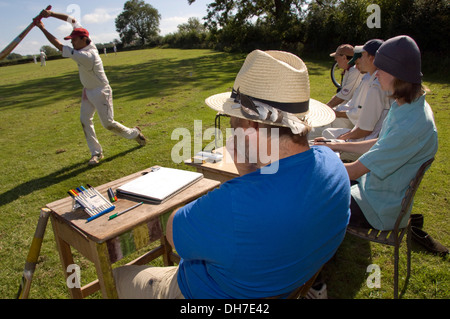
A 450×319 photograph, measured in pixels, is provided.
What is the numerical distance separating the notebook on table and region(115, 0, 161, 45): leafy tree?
92.6 metres

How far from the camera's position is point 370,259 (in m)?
3.36

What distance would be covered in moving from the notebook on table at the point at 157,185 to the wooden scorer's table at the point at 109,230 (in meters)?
0.05

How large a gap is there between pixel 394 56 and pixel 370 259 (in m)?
2.19

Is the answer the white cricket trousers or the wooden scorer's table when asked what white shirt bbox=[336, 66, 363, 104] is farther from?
the white cricket trousers

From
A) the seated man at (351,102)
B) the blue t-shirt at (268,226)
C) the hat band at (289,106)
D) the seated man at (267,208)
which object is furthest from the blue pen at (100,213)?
the seated man at (351,102)

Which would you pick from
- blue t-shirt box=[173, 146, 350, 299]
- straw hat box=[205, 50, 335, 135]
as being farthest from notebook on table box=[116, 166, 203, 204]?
straw hat box=[205, 50, 335, 135]

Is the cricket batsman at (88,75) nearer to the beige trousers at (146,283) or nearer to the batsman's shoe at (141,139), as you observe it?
the batsman's shoe at (141,139)

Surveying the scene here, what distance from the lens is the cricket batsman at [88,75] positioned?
5621 mm

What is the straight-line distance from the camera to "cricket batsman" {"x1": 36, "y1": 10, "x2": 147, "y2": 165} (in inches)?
221

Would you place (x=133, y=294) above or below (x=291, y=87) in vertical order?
below

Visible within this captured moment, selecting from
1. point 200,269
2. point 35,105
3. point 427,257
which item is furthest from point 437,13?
point 35,105

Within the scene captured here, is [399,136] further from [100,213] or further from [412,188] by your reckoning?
[100,213]

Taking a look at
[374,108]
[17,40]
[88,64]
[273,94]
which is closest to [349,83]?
[374,108]
